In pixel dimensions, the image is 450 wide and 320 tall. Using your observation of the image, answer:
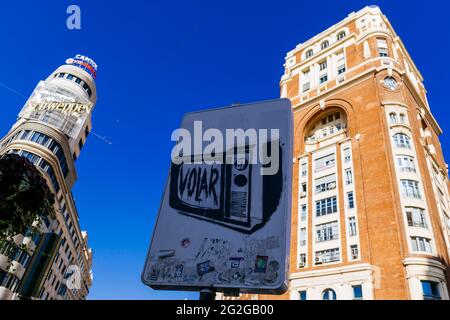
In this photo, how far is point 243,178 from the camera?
143 inches

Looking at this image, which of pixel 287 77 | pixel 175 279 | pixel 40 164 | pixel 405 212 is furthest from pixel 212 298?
pixel 287 77

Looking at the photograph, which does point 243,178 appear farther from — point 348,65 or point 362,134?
point 348,65

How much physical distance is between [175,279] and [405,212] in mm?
28630

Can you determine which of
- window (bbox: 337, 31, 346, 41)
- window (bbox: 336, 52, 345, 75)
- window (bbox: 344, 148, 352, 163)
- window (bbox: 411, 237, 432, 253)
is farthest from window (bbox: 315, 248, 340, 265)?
window (bbox: 337, 31, 346, 41)

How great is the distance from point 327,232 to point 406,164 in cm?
1014

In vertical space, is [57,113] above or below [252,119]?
above

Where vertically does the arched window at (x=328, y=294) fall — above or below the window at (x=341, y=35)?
below

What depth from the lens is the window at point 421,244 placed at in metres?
24.6

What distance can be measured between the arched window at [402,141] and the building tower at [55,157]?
38254 mm

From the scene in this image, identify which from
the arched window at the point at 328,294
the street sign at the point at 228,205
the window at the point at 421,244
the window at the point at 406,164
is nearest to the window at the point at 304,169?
the window at the point at 406,164

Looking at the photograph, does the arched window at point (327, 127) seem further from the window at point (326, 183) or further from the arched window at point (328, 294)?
the arched window at point (328, 294)

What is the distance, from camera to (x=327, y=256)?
28500mm

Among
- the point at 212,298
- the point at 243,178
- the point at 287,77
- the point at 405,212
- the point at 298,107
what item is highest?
the point at 287,77

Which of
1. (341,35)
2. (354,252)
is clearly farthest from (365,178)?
(341,35)
